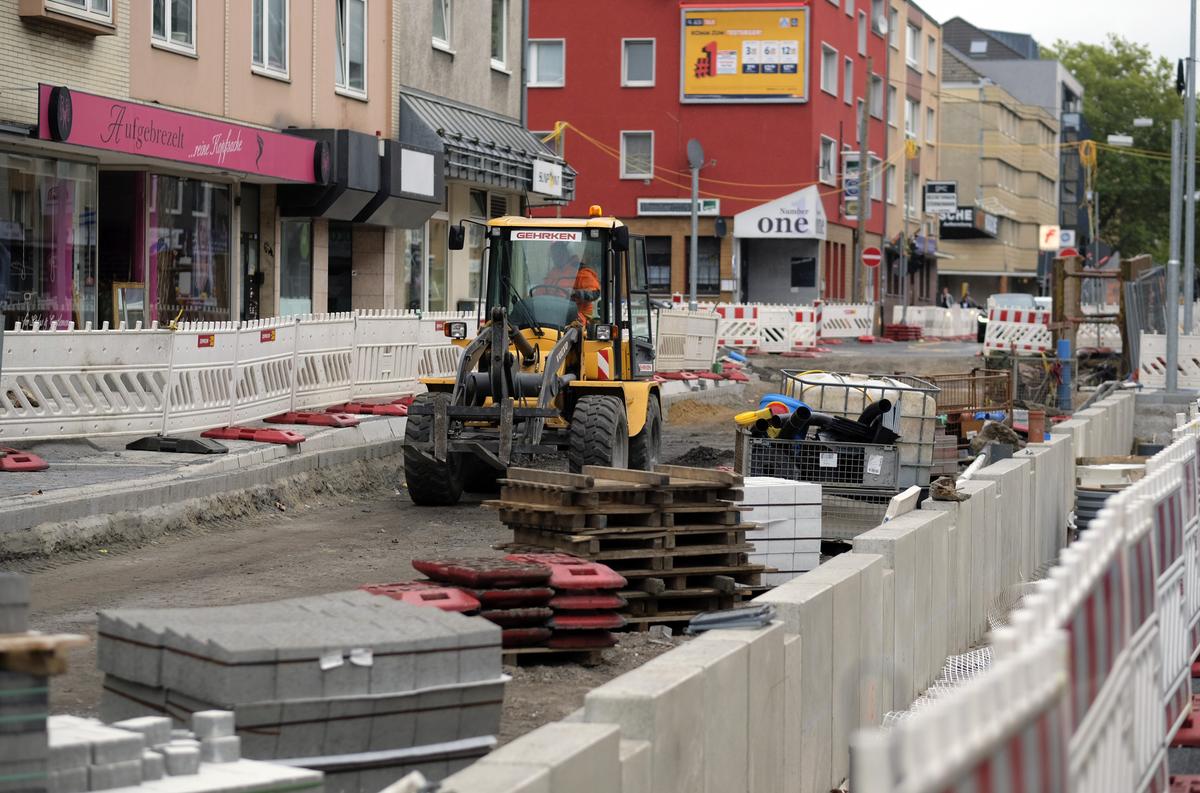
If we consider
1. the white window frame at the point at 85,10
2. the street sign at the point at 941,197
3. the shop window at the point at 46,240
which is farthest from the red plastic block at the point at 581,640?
the street sign at the point at 941,197

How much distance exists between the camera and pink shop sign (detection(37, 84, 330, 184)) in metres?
20.4

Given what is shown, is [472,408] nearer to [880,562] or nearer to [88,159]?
[880,562]

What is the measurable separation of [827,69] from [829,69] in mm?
240

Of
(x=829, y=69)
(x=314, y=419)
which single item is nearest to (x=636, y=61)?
(x=829, y=69)

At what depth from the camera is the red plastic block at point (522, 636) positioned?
8781mm

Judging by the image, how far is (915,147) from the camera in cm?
7362

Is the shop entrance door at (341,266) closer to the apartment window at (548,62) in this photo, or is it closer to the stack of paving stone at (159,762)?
the stack of paving stone at (159,762)

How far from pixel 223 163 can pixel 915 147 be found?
52470 mm

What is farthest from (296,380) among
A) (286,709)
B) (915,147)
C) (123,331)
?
(915,147)

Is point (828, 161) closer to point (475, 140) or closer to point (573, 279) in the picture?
point (475, 140)

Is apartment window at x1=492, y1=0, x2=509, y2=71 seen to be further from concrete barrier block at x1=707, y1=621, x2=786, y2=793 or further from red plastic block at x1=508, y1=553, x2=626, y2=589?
concrete barrier block at x1=707, y1=621, x2=786, y2=793

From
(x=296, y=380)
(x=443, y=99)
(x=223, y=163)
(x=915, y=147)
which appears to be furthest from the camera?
(x=915, y=147)

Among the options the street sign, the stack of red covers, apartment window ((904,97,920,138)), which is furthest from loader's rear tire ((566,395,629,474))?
the street sign

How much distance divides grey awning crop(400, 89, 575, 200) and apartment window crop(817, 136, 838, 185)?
914 inches
